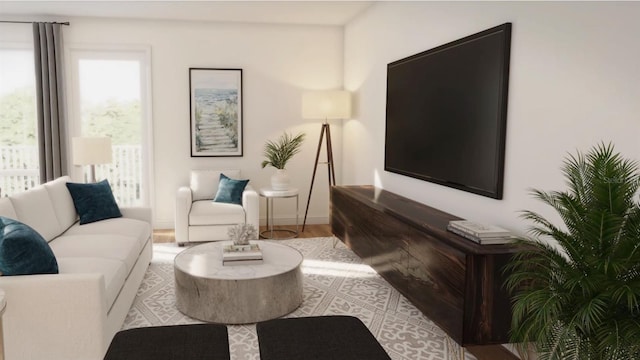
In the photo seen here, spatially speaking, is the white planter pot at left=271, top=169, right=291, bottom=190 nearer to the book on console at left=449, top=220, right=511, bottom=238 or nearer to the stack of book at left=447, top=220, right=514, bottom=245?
the book on console at left=449, top=220, right=511, bottom=238

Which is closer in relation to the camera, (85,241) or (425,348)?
(425,348)

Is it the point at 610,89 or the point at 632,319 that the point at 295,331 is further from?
the point at 610,89

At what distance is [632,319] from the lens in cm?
167

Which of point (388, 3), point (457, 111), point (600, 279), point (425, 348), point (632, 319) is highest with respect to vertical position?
point (388, 3)

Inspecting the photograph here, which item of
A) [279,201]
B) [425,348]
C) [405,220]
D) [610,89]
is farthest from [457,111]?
[279,201]

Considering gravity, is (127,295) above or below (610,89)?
below

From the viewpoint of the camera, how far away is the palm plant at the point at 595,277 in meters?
1.67

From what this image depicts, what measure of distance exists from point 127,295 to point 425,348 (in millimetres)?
2026

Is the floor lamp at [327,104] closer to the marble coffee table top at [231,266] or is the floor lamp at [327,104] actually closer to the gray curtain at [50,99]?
the marble coffee table top at [231,266]

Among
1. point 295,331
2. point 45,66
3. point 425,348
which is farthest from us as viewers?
point 45,66

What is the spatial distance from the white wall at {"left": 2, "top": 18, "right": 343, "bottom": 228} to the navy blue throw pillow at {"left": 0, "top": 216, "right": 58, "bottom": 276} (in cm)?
369

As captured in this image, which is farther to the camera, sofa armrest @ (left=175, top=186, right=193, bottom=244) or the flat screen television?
sofa armrest @ (left=175, top=186, right=193, bottom=244)

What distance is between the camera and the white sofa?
8.76 ft

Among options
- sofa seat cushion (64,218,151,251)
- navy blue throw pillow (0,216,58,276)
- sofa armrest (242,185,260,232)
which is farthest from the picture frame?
navy blue throw pillow (0,216,58,276)
